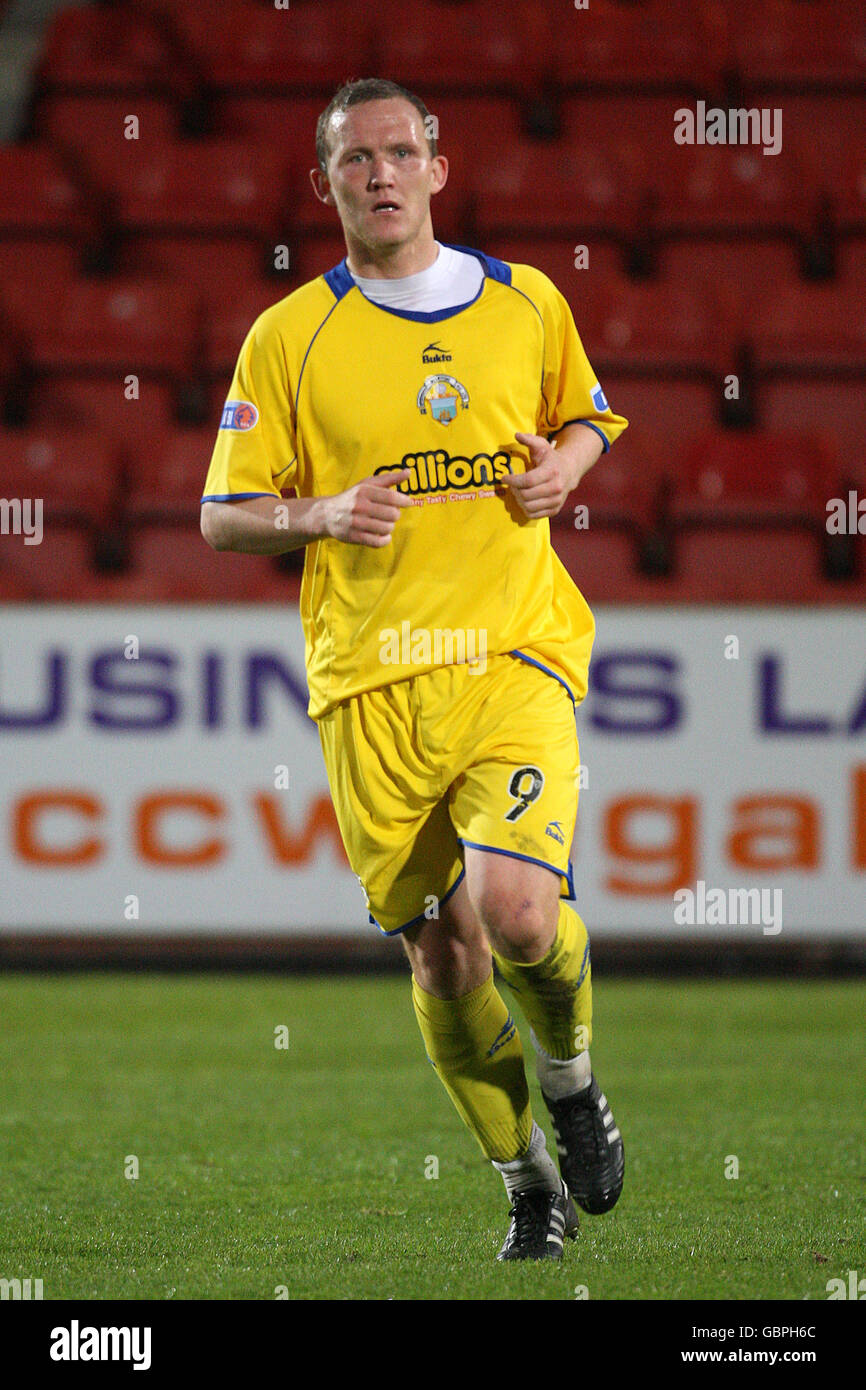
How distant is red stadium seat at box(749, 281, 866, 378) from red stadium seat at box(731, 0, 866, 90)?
1.67 m

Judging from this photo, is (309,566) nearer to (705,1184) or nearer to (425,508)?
(425,508)

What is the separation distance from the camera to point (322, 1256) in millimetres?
3459

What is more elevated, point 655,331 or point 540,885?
point 655,331

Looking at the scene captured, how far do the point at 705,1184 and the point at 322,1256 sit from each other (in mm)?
1165

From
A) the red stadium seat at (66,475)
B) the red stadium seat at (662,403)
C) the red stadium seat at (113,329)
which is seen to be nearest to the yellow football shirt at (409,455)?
the red stadium seat at (66,475)

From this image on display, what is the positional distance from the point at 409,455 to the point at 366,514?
0.28 m

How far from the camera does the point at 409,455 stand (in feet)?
11.6

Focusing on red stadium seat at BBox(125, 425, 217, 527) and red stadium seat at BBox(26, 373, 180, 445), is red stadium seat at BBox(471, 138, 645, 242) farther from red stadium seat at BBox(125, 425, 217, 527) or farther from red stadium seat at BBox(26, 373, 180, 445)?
red stadium seat at BBox(125, 425, 217, 527)

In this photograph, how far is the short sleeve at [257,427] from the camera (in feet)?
11.7

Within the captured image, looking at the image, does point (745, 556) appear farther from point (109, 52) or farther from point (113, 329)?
point (109, 52)

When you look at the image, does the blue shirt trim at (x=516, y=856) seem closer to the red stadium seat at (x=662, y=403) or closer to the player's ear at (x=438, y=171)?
the player's ear at (x=438, y=171)

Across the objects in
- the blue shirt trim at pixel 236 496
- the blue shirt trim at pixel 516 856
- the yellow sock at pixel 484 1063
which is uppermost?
the blue shirt trim at pixel 236 496

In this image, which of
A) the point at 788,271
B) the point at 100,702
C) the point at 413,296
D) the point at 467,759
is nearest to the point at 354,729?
the point at 467,759

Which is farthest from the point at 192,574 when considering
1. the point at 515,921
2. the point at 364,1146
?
the point at 515,921
